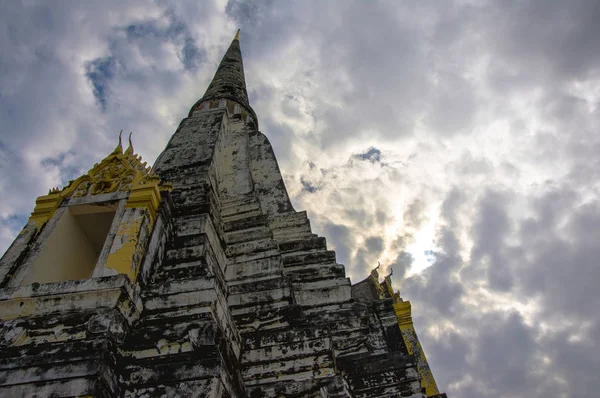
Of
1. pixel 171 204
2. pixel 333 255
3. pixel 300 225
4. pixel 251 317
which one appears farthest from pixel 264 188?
pixel 251 317

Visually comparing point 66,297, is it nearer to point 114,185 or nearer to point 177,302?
point 177,302

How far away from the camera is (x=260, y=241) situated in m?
6.27

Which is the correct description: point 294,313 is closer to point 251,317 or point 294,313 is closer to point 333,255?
→ point 251,317

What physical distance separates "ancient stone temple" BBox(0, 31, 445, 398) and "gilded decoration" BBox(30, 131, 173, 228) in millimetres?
17

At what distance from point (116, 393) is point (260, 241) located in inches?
125

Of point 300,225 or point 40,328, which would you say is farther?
point 300,225

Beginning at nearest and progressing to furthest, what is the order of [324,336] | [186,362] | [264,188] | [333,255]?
[186,362], [324,336], [333,255], [264,188]

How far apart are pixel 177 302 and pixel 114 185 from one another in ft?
6.31

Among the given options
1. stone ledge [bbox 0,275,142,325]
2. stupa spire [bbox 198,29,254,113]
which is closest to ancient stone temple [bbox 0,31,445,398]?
stone ledge [bbox 0,275,142,325]

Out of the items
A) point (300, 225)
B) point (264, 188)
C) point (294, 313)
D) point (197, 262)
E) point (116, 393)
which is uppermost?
point (264, 188)

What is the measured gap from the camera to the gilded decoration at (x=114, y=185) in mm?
5074

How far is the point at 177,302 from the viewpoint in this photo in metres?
4.29

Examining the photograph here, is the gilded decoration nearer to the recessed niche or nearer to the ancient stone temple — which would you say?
the ancient stone temple

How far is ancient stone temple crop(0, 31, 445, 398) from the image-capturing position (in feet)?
11.4
